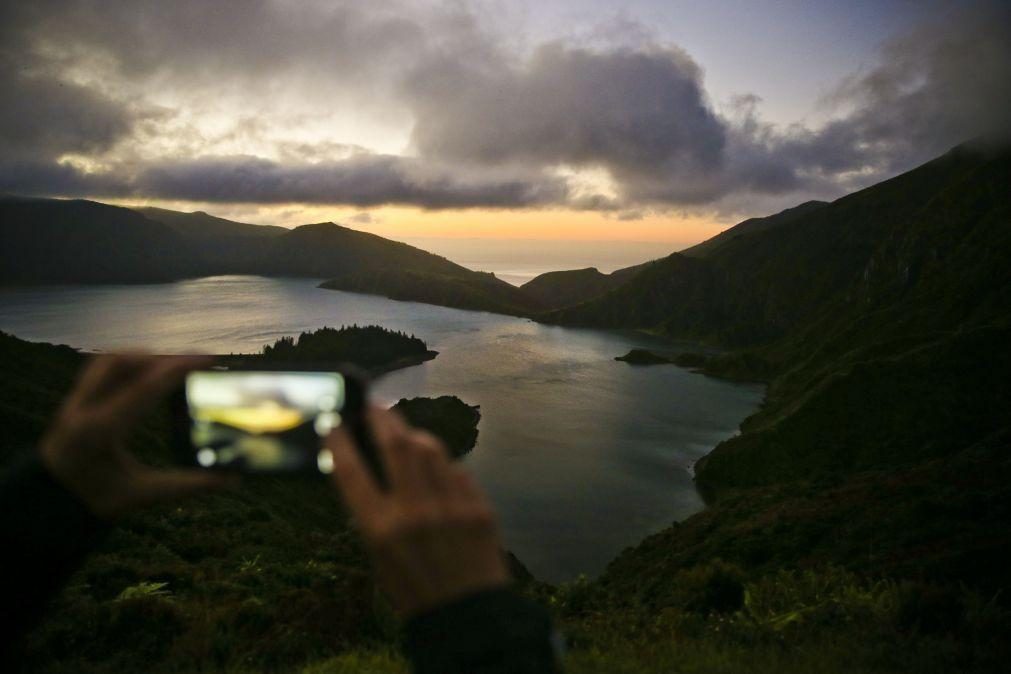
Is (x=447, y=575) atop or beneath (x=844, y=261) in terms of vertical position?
beneath

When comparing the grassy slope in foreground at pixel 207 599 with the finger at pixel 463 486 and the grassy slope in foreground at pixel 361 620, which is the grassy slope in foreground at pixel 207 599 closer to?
the grassy slope in foreground at pixel 361 620

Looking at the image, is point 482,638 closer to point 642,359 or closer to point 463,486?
point 463,486

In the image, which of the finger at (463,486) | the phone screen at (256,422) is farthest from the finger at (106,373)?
the finger at (463,486)

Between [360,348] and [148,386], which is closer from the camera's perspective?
[148,386]

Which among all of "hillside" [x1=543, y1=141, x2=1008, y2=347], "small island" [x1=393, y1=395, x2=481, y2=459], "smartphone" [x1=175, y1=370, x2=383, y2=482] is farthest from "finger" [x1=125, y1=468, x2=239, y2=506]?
"hillside" [x1=543, y1=141, x2=1008, y2=347]

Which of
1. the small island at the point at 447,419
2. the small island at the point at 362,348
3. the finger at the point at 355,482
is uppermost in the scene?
the finger at the point at 355,482

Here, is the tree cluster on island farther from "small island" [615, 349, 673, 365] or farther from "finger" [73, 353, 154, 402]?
"finger" [73, 353, 154, 402]

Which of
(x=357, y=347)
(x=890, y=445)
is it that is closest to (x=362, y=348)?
(x=357, y=347)
